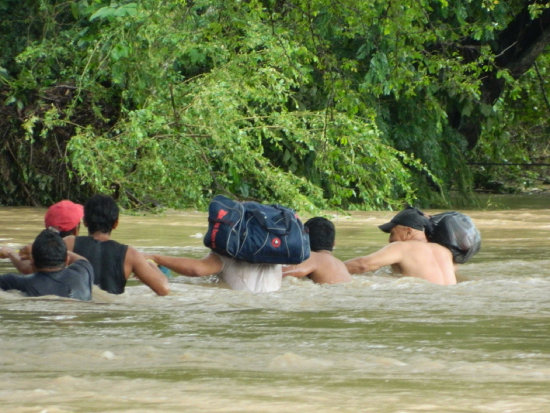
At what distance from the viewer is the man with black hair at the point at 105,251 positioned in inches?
306

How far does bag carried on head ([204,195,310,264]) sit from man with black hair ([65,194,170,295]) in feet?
1.82

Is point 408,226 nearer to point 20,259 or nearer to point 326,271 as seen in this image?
point 326,271

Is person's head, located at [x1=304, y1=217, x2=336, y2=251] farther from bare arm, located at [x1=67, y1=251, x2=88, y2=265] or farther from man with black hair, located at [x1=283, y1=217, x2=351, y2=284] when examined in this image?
bare arm, located at [x1=67, y1=251, x2=88, y2=265]

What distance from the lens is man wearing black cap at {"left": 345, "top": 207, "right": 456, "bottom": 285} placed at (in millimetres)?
9211

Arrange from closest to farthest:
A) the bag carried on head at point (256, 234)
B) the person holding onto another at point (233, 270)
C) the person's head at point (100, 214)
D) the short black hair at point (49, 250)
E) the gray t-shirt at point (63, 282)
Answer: the short black hair at point (49, 250), the gray t-shirt at point (63, 282), the person's head at point (100, 214), the bag carried on head at point (256, 234), the person holding onto another at point (233, 270)

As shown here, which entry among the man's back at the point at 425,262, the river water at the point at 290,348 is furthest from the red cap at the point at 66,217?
the man's back at the point at 425,262

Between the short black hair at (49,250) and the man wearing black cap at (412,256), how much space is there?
2.78 metres

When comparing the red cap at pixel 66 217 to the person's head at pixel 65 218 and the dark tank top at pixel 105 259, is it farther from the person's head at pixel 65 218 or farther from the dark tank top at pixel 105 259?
the dark tank top at pixel 105 259

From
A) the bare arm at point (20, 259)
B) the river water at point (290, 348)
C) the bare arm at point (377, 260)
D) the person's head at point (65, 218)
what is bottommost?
the river water at point (290, 348)

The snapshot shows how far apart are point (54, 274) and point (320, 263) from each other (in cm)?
232

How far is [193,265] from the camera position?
8.20 metres

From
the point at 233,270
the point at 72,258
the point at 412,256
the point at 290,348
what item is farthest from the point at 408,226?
the point at 290,348

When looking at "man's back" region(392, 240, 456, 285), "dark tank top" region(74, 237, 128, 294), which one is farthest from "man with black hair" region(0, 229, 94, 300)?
"man's back" region(392, 240, 456, 285)

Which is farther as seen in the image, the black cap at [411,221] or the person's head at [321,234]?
the black cap at [411,221]
